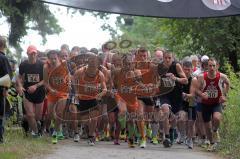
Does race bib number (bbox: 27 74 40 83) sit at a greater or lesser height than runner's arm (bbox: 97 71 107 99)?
greater

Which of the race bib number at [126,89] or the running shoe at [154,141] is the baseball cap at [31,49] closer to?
the race bib number at [126,89]

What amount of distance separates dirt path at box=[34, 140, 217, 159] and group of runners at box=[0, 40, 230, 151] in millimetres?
288

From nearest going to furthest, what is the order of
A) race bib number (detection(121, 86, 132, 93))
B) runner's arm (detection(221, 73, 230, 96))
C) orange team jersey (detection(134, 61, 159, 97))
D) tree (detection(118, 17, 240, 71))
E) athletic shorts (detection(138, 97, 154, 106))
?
runner's arm (detection(221, 73, 230, 96)), race bib number (detection(121, 86, 132, 93)), orange team jersey (detection(134, 61, 159, 97)), athletic shorts (detection(138, 97, 154, 106)), tree (detection(118, 17, 240, 71))

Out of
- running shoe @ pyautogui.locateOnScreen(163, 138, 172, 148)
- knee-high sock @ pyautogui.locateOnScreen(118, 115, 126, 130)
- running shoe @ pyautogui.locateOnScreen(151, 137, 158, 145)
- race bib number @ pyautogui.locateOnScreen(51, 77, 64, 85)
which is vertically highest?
race bib number @ pyautogui.locateOnScreen(51, 77, 64, 85)

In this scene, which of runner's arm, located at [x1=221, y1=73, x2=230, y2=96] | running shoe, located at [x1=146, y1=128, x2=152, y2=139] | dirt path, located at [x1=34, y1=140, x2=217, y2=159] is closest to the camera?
dirt path, located at [x1=34, y1=140, x2=217, y2=159]

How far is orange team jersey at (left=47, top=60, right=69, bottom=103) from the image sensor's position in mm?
14016

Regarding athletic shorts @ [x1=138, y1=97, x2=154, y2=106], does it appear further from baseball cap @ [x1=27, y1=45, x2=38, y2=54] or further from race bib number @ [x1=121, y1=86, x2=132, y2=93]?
baseball cap @ [x1=27, y1=45, x2=38, y2=54]

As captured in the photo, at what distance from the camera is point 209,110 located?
13.2m

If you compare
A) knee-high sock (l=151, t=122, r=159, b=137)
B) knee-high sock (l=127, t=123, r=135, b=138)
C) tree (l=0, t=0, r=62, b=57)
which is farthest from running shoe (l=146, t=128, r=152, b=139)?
tree (l=0, t=0, r=62, b=57)

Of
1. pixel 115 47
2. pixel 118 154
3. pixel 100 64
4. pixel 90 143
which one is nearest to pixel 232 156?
pixel 118 154

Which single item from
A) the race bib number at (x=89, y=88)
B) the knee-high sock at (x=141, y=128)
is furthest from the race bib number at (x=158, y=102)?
the race bib number at (x=89, y=88)

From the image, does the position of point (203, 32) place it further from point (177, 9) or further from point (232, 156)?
point (177, 9)

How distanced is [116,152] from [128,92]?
1927 mm

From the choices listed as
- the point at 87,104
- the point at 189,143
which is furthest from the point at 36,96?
the point at 189,143
